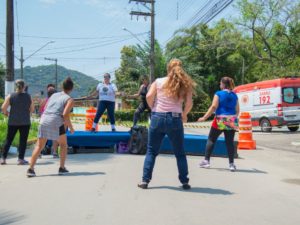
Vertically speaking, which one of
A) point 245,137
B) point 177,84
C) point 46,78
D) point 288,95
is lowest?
point 245,137

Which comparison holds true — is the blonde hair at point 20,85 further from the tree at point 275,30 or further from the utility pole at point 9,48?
the tree at point 275,30

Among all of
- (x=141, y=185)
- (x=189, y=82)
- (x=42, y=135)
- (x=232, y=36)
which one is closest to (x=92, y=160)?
(x=42, y=135)

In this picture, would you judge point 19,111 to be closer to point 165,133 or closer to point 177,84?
point 165,133

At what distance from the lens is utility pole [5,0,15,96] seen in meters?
13.4

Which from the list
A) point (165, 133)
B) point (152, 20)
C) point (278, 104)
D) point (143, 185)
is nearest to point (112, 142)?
point (143, 185)

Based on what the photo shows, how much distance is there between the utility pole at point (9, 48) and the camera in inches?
528

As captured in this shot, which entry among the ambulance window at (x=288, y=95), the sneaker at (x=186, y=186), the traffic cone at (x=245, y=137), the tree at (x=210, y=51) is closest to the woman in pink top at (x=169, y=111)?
the sneaker at (x=186, y=186)

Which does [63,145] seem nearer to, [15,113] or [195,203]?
[15,113]

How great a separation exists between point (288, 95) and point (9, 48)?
47.3 ft

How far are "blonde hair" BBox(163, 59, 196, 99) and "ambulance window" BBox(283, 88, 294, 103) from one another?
17285 mm

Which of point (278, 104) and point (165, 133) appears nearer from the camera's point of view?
point (165, 133)

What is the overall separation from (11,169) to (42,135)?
153 centimetres

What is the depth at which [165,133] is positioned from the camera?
635 centimetres

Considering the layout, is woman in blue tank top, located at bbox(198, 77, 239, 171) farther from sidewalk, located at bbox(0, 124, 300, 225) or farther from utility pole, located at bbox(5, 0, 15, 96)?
utility pole, located at bbox(5, 0, 15, 96)
